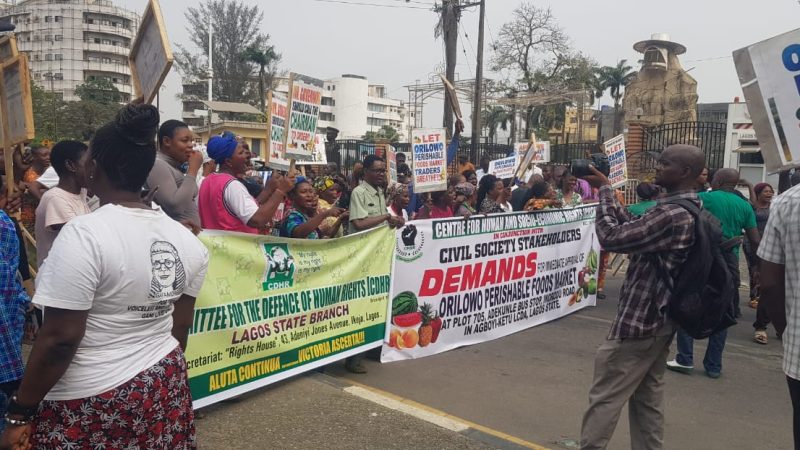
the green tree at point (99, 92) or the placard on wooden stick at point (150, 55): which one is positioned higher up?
the green tree at point (99, 92)

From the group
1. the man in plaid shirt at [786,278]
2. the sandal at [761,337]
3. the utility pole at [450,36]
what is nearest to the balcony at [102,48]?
the utility pole at [450,36]

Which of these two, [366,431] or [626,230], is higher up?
[626,230]

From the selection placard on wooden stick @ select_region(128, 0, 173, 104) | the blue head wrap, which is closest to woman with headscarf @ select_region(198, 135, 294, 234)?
the blue head wrap

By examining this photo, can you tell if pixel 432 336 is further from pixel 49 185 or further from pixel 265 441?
pixel 49 185

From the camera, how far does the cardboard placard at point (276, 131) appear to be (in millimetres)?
5312

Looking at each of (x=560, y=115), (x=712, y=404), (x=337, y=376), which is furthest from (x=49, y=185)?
(x=560, y=115)

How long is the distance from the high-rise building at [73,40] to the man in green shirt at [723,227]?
88935 millimetres

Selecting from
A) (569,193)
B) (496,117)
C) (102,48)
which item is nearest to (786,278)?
(569,193)

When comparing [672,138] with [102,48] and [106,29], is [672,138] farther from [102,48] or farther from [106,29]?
[106,29]

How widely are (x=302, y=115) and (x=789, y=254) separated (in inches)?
152

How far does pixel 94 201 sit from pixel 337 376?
2.33 m

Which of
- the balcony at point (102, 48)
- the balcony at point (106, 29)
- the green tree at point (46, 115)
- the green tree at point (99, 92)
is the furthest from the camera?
the balcony at point (106, 29)

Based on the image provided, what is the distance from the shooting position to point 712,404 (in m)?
5.00

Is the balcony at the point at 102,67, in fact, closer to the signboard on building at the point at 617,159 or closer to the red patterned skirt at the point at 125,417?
the signboard on building at the point at 617,159
